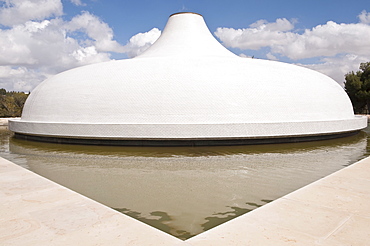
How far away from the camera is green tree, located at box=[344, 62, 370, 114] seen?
38.5 meters

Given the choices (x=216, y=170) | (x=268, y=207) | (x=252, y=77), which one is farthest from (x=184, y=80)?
(x=268, y=207)

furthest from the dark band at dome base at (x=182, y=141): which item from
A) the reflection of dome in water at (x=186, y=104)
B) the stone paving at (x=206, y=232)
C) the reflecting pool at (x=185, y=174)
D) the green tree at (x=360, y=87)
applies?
the green tree at (x=360, y=87)

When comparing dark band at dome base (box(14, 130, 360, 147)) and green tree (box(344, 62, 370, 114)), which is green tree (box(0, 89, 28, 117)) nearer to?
dark band at dome base (box(14, 130, 360, 147))

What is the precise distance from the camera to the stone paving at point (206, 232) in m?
2.94

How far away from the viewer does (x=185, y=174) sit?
6934mm

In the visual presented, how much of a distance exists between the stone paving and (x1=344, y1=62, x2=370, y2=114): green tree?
39983mm

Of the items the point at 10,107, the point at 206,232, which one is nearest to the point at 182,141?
the point at 206,232

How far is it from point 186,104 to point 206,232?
8708 mm

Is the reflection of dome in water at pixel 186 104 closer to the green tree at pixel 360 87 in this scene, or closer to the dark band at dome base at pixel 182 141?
the dark band at dome base at pixel 182 141

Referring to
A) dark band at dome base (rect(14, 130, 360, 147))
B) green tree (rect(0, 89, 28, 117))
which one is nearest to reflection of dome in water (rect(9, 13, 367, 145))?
dark band at dome base (rect(14, 130, 360, 147))

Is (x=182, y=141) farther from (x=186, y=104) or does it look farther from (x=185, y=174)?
(x=185, y=174)

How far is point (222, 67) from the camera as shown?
12.7 m

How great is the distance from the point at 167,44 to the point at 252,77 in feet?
24.8

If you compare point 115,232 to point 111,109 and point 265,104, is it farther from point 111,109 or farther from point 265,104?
point 265,104
